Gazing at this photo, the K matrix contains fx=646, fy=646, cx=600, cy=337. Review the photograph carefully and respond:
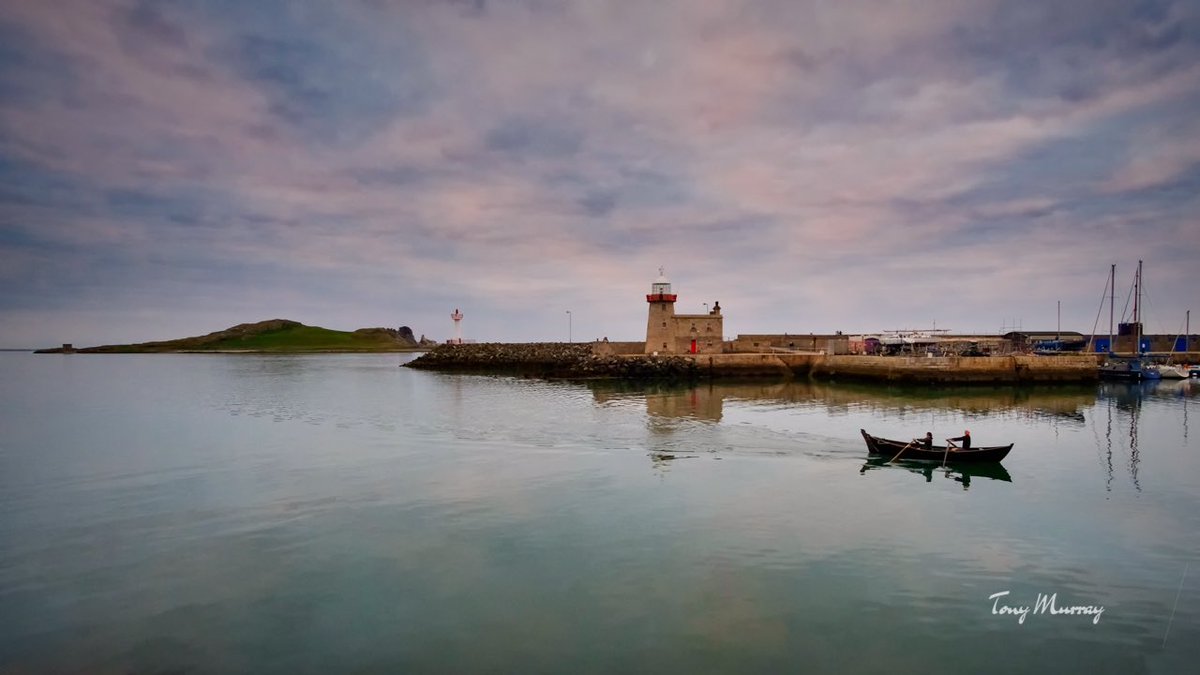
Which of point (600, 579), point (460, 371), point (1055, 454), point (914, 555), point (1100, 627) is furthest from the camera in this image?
point (460, 371)

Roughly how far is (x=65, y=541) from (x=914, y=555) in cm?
1786

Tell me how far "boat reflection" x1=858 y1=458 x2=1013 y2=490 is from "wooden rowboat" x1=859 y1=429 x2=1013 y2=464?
22 centimetres

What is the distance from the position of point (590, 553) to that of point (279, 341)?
179104 mm

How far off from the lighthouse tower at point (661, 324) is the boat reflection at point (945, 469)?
42.3 m

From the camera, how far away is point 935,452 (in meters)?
21.5

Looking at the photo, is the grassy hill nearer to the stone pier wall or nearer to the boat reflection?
the stone pier wall

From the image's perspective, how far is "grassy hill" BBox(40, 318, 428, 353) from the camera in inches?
6432

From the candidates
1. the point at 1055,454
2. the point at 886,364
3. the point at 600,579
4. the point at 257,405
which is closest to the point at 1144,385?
the point at 886,364

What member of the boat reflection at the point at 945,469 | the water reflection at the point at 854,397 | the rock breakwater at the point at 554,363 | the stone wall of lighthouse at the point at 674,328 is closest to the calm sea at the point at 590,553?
the boat reflection at the point at 945,469

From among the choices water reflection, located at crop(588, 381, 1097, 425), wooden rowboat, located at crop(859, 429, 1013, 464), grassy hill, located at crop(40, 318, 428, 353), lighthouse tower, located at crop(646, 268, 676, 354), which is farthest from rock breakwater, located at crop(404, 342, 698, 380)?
grassy hill, located at crop(40, 318, 428, 353)

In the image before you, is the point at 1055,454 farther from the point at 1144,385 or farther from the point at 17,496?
the point at 1144,385

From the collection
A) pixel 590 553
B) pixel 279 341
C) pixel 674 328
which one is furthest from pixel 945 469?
pixel 279 341

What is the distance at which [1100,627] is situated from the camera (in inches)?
388

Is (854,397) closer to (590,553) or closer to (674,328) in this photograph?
(674,328)
